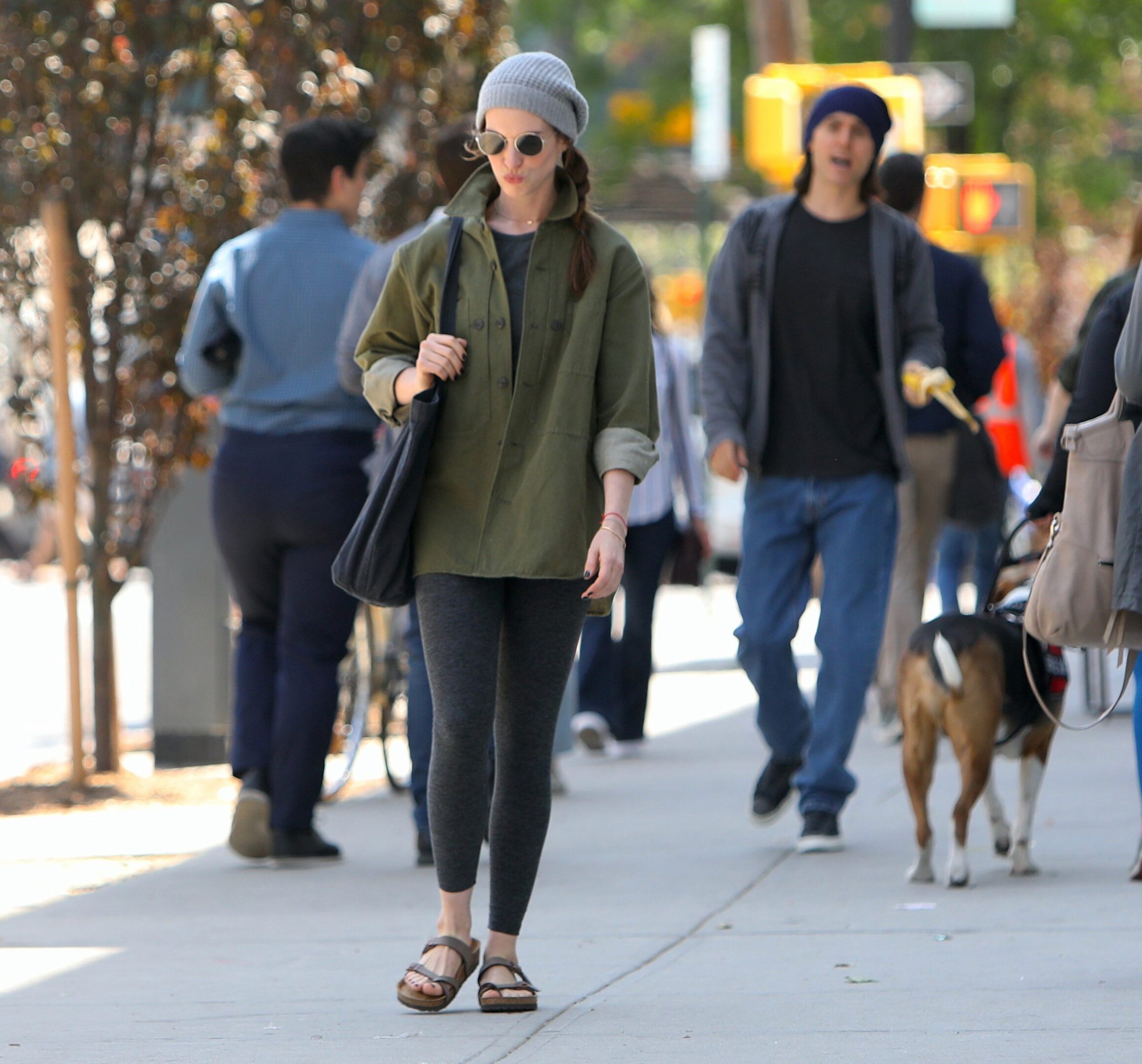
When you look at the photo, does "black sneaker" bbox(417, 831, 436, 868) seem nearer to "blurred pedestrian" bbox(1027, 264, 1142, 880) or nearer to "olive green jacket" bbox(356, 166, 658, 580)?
"blurred pedestrian" bbox(1027, 264, 1142, 880)

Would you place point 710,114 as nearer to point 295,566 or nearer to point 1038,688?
point 295,566

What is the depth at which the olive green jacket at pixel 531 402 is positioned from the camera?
4332mm

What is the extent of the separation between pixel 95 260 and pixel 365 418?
234 cm

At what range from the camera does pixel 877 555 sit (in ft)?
20.9

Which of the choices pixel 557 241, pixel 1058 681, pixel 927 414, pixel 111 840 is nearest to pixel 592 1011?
pixel 557 241

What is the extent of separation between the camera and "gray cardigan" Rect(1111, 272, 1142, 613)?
4.36 m

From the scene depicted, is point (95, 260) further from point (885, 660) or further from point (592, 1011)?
point (592, 1011)

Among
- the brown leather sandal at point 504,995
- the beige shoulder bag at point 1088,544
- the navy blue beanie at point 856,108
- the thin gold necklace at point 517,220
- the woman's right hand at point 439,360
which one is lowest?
the brown leather sandal at point 504,995

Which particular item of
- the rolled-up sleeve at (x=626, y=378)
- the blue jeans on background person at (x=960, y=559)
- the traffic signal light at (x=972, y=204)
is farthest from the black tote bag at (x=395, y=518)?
the traffic signal light at (x=972, y=204)

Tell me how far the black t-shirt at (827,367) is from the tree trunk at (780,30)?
12850mm

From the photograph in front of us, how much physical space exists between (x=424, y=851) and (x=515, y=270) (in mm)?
2528

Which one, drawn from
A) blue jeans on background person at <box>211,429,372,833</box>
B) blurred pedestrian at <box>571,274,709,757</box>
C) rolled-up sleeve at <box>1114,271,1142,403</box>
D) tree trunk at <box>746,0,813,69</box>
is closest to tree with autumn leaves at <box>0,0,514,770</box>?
blurred pedestrian at <box>571,274,709,757</box>

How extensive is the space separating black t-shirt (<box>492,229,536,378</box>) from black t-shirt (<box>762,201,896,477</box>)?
6.84 ft

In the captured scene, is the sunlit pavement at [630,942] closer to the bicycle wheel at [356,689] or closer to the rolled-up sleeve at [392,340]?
the bicycle wheel at [356,689]
